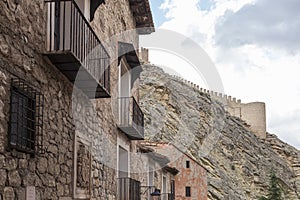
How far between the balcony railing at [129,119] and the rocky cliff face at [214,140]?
19.7 metres

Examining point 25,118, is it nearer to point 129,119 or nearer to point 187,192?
point 129,119

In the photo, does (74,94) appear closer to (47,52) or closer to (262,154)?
(47,52)

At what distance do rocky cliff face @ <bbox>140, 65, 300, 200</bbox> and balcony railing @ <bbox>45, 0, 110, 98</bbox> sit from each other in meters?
24.6

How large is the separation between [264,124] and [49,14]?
5768 centimetres

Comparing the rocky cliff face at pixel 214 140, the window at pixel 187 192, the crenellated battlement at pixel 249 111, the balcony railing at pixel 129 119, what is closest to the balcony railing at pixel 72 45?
the balcony railing at pixel 129 119

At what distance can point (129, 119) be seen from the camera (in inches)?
460

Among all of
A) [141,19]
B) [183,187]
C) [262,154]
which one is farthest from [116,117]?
[262,154]

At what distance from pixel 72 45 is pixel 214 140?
3887 centimetres

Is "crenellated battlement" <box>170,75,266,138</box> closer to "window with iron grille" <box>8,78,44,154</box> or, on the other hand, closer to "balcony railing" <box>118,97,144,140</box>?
"balcony railing" <box>118,97,144,140</box>

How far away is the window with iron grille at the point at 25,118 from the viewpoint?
16.8 feet

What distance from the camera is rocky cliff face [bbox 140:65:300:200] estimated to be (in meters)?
36.3

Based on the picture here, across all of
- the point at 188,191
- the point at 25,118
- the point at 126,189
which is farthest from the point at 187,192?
the point at 25,118

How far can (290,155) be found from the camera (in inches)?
2162

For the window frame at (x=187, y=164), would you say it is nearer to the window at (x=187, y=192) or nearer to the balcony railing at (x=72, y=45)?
the window at (x=187, y=192)
